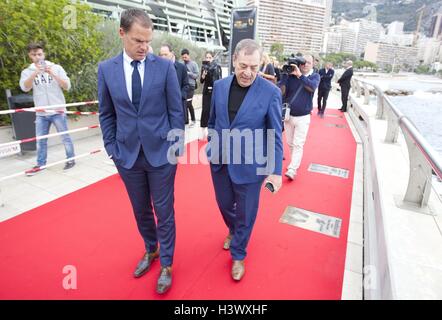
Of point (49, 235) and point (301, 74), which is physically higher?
point (301, 74)

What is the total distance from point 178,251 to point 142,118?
→ 1.27m

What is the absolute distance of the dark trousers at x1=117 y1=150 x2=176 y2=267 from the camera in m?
1.84

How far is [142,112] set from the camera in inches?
67.1

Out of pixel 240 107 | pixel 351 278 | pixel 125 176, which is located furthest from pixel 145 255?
pixel 351 278

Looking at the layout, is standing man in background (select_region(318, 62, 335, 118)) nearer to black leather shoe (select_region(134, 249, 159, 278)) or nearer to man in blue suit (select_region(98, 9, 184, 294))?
man in blue suit (select_region(98, 9, 184, 294))

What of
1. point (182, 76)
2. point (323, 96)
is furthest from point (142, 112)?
point (323, 96)

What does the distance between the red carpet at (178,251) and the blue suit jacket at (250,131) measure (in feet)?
2.67

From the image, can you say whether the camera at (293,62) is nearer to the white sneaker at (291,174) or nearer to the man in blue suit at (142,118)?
the white sneaker at (291,174)

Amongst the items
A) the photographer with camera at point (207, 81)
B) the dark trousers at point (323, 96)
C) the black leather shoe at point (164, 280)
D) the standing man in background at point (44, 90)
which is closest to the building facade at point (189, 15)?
the dark trousers at point (323, 96)

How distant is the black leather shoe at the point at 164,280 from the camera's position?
1924mm

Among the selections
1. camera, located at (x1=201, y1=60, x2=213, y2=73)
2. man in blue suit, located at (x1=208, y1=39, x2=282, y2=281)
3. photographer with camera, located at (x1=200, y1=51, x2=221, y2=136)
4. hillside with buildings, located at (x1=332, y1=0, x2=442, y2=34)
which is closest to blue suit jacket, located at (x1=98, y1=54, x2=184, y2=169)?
man in blue suit, located at (x1=208, y1=39, x2=282, y2=281)
